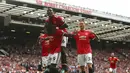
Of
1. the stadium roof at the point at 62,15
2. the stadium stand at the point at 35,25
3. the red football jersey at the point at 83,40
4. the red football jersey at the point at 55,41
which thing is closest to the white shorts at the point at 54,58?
the red football jersey at the point at 55,41

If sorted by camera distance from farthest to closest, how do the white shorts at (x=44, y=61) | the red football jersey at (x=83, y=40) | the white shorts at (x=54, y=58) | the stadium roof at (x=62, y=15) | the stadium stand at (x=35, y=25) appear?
1. the stadium roof at (x=62, y=15)
2. the stadium stand at (x=35, y=25)
3. the red football jersey at (x=83, y=40)
4. the white shorts at (x=44, y=61)
5. the white shorts at (x=54, y=58)

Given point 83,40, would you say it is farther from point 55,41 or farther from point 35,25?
point 35,25

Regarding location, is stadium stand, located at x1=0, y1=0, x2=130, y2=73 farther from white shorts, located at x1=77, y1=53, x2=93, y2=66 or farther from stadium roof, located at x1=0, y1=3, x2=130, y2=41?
white shorts, located at x1=77, y1=53, x2=93, y2=66

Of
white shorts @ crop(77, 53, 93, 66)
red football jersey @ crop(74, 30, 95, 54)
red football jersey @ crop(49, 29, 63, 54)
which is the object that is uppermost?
red football jersey @ crop(49, 29, 63, 54)

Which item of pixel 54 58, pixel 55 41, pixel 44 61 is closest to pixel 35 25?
pixel 44 61

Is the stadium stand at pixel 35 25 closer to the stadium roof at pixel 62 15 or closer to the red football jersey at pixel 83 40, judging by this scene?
the stadium roof at pixel 62 15

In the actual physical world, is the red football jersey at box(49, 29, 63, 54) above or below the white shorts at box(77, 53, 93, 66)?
above

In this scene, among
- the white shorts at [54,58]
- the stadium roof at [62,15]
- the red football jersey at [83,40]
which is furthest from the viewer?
the stadium roof at [62,15]

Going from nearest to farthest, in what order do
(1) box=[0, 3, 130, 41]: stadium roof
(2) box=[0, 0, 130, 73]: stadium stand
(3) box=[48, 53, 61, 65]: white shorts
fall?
(3) box=[48, 53, 61, 65]: white shorts < (2) box=[0, 0, 130, 73]: stadium stand < (1) box=[0, 3, 130, 41]: stadium roof

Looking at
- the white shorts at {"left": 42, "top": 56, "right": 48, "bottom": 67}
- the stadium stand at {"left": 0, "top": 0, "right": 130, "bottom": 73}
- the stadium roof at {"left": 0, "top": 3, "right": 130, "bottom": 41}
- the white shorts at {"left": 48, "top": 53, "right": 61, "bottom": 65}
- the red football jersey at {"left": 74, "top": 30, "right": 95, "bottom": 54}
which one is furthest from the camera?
the stadium roof at {"left": 0, "top": 3, "right": 130, "bottom": 41}

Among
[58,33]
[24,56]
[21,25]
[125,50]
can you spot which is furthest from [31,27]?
[58,33]

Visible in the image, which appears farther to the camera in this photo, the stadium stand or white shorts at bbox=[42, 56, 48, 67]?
the stadium stand

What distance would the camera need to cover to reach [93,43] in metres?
47.4

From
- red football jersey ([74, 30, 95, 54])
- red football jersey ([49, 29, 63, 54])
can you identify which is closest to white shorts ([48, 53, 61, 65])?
red football jersey ([49, 29, 63, 54])
